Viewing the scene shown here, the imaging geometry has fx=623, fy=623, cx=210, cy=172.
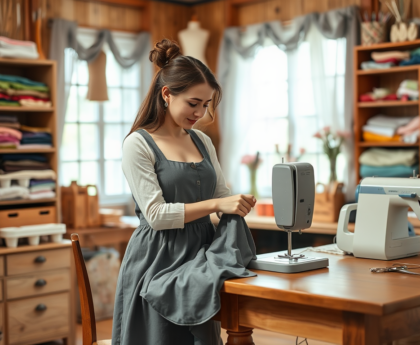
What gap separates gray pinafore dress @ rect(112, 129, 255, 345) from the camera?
1.88 meters

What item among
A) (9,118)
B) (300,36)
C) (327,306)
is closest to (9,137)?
(9,118)

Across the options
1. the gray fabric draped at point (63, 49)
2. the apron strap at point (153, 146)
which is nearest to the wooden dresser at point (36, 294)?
the gray fabric draped at point (63, 49)

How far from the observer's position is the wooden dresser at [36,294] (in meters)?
3.81

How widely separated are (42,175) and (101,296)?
3.56 feet

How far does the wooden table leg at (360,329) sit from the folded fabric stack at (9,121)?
3.00 m

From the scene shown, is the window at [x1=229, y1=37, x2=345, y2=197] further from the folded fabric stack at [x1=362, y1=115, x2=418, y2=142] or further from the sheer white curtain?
the folded fabric stack at [x1=362, y1=115, x2=418, y2=142]

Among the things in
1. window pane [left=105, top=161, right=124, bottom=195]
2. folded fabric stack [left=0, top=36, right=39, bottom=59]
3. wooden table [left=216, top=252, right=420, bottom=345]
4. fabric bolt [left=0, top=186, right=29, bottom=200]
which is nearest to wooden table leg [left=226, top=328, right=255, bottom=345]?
wooden table [left=216, top=252, right=420, bottom=345]

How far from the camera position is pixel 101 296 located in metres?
4.68

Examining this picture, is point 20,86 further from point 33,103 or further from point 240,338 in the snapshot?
point 240,338

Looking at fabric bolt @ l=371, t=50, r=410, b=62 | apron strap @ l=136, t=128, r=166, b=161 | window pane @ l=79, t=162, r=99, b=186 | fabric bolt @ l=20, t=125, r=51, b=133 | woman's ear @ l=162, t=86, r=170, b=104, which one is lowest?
window pane @ l=79, t=162, r=99, b=186

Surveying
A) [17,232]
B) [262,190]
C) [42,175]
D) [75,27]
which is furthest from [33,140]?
[262,190]

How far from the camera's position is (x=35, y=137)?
165 inches

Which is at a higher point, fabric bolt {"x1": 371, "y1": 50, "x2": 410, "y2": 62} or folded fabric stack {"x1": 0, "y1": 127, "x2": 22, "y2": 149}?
fabric bolt {"x1": 371, "y1": 50, "x2": 410, "y2": 62}

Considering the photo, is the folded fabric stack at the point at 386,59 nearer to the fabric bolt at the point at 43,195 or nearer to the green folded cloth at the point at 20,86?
the green folded cloth at the point at 20,86
